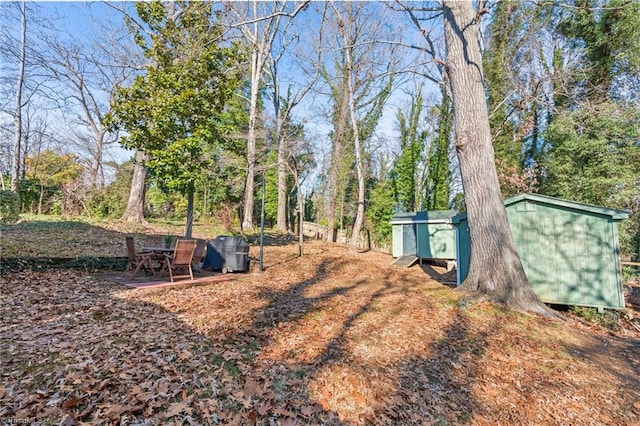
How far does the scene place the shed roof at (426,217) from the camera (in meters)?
13.4

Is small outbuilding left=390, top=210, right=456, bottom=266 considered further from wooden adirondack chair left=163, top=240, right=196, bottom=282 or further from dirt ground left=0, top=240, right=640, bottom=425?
wooden adirondack chair left=163, top=240, right=196, bottom=282

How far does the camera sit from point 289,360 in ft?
11.2

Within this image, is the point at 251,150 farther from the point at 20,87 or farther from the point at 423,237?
the point at 20,87

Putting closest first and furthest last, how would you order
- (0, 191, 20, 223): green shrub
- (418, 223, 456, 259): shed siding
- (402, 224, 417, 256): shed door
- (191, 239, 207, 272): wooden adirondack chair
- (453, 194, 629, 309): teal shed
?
(0, 191, 20, 223): green shrub
(453, 194, 629, 309): teal shed
(191, 239, 207, 272): wooden adirondack chair
(418, 223, 456, 259): shed siding
(402, 224, 417, 256): shed door

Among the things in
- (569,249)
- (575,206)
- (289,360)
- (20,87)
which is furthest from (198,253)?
(20,87)

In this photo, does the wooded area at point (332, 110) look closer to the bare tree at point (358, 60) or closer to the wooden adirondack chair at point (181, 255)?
the bare tree at point (358, 60)

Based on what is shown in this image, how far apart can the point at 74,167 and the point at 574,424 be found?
2219 cm

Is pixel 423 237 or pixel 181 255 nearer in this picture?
pixel 181 255

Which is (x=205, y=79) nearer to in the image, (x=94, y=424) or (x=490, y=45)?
(x=94, y=424)

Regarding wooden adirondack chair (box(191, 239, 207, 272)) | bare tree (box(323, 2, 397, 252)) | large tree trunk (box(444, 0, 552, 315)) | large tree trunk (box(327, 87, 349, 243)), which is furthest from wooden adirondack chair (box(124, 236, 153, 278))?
large tree trunk (box(327, 87, 349, 243))

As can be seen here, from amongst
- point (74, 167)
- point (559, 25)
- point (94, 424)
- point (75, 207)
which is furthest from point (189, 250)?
point (559, 25)

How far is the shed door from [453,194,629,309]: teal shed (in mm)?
6955

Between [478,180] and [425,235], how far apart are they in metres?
7.77

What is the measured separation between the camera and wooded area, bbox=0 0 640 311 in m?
7.18
